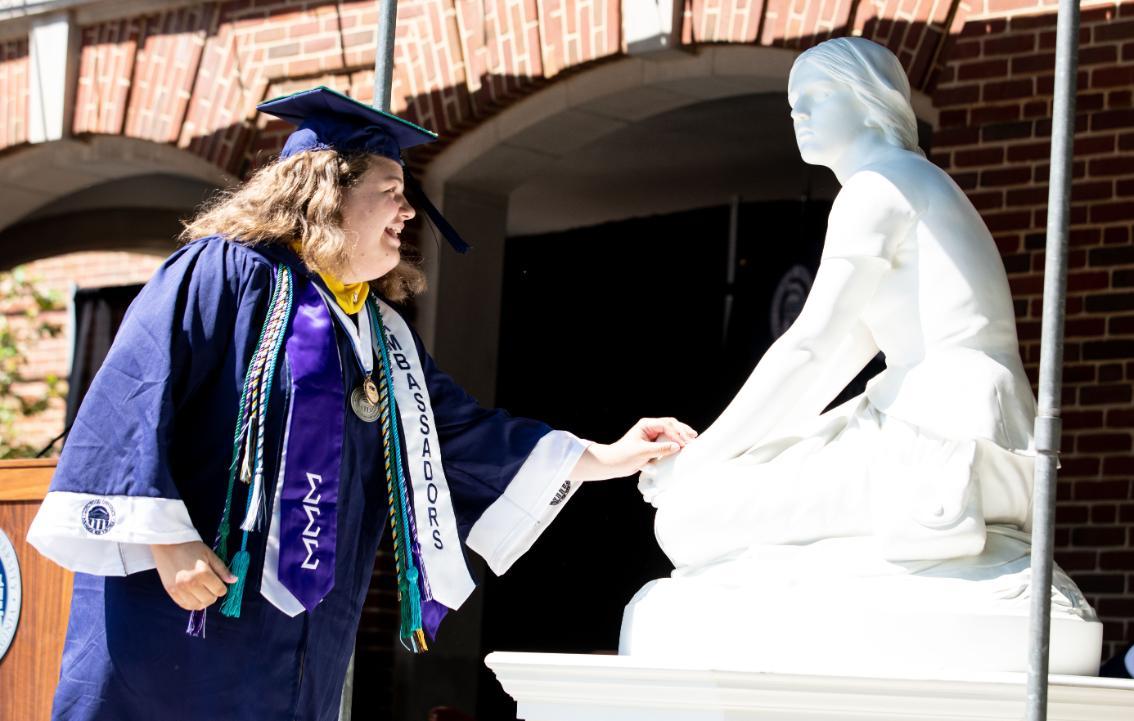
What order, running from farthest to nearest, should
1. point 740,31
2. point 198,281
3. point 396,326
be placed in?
point 740,31 → point 396,326 → point 198,281

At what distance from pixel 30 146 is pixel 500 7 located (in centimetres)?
276

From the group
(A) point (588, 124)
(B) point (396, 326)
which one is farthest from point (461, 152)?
(B) point (396, 326)

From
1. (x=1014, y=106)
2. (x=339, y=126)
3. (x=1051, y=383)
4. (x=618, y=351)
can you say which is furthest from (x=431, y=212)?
(x=618, y=351)

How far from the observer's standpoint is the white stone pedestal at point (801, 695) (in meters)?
2.63

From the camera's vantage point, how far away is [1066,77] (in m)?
2.57

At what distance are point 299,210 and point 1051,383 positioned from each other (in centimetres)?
146

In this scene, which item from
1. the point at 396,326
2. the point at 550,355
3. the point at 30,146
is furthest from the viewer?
the point at 550,355

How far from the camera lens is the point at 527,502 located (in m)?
3.52

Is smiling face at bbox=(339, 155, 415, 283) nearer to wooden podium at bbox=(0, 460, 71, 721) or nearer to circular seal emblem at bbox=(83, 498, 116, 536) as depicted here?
circular seal emblem at bbox=(83, 498, 116, 536)

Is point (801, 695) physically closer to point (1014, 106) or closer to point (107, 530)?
point (107, 530)

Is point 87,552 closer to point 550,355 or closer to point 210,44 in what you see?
point 210,44

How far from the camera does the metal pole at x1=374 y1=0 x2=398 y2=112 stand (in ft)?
14.1

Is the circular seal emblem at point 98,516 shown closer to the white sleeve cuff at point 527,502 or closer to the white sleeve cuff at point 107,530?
the white sleeve cuff at point 107,530

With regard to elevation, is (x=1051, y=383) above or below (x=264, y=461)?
above
